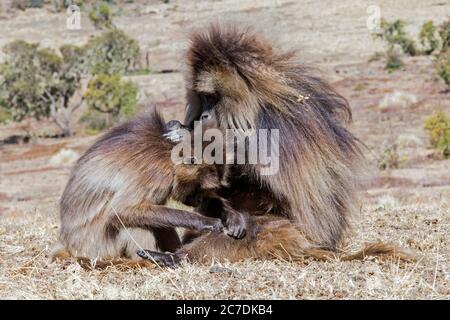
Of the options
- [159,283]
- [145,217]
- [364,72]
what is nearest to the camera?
[159,283]

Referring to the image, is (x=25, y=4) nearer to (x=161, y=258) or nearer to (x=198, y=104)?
(x=198, y=104)

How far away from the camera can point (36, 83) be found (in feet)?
120

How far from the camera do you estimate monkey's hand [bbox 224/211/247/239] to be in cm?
546

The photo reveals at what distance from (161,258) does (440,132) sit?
17.5 meters

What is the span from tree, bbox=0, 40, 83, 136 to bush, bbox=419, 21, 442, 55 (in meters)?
17.0

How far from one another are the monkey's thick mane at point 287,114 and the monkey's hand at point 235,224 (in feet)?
1.02

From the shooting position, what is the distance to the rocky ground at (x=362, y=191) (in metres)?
4.56

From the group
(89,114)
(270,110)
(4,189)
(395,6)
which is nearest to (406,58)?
(395,6)

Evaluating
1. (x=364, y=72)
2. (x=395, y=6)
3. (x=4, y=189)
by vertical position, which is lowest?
(x=4, y=189)

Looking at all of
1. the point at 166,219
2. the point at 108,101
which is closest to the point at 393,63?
the point at 108,101

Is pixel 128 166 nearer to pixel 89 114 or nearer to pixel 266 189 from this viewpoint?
pixel 266 189

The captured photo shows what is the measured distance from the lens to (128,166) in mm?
5531

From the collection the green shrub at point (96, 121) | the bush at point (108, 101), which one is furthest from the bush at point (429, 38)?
the green shrub at point (96, 121)

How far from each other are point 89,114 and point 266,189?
30.6 metres
